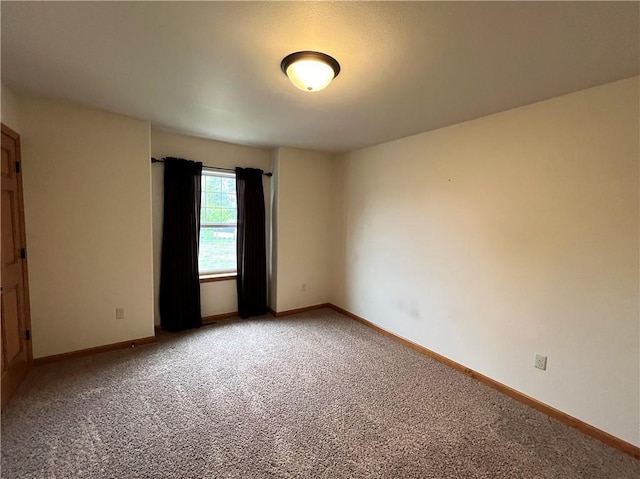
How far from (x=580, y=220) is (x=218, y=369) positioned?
10.3ft

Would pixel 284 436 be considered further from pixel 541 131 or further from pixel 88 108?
pixel 88 108

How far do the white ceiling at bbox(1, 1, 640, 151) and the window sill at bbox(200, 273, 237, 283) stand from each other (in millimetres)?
2079

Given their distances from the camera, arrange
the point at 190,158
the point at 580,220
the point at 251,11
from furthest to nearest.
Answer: the point at 190,158 < the point at 580,220 < the point at 251,11

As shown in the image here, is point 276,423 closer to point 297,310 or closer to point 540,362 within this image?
point 540,362

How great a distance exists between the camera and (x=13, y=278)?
2387mm

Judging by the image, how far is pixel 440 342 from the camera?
3086mm

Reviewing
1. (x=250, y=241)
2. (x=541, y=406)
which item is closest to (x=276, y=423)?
(x=541, y=406)

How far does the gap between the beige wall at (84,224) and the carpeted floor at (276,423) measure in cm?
38

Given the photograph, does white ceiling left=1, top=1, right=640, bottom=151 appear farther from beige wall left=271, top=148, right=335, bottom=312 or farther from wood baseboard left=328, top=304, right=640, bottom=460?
wood baseboard left=328, top=304, right=640, bottom=460

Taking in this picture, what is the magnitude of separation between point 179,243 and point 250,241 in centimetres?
88

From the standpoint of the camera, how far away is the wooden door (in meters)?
2.23

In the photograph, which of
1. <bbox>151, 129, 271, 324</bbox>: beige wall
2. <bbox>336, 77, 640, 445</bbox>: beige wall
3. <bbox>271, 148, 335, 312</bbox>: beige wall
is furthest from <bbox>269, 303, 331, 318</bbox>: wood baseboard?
<bbox>336, 77, 640, 445</bbox>: beige wall

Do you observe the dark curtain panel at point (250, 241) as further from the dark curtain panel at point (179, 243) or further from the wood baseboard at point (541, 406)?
the wood baseboard at point (541, 406)

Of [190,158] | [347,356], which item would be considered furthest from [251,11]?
[347,356]
